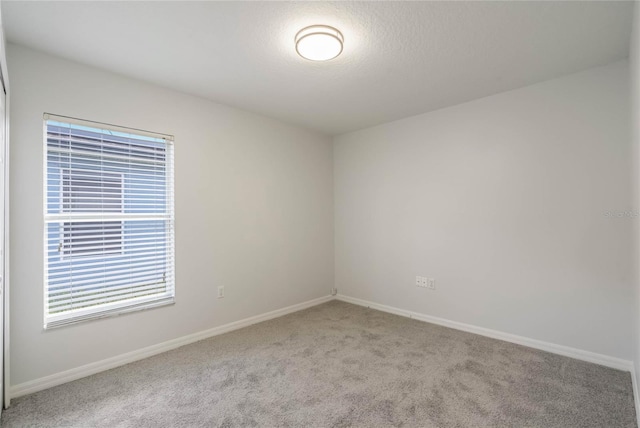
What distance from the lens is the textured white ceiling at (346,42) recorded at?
1849mm

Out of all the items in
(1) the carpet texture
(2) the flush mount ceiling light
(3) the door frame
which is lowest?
(1) the carpet texture

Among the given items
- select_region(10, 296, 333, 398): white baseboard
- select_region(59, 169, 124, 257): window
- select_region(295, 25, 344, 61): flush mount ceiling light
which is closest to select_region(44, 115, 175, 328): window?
select_region(59, 169, 124, 257): window

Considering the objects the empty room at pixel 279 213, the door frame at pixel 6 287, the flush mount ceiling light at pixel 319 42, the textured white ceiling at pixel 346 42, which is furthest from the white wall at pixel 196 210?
the flush mount ceiling light at pixel 319 42

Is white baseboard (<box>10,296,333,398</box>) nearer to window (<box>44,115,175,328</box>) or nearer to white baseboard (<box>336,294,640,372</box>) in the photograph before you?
window (<box>44,115,175,328</box>)

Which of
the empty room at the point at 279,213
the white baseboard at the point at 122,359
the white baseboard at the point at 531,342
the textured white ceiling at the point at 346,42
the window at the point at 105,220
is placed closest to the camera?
the textured white ceiling at the point at 346,42

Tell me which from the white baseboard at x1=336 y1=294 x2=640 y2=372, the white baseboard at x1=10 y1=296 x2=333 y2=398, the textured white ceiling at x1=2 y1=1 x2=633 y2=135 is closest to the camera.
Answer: the textured white ceiling at x1=2 y1=1 x2=633 y2=135

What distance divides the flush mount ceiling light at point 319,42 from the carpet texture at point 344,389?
2385mm

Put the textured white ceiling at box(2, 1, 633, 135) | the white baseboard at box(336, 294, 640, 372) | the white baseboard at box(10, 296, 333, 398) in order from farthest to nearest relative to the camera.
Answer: the white baseboard at box(336, 294, 640, 372)
the white baseboard at box(10, 296, 333, 398)
the textured white ceiling at box(2, 1, 633, 135)

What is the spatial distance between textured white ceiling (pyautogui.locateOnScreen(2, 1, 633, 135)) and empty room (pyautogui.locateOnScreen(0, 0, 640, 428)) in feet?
0.06

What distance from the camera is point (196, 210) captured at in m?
3.12

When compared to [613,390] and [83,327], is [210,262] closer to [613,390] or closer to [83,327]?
[83,327]

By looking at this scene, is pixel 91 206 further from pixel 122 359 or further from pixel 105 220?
pixel 122 359

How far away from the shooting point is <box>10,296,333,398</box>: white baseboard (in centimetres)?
220

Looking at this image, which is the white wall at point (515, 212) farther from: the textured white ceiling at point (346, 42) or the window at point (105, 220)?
the window at point (105, 220)
